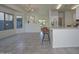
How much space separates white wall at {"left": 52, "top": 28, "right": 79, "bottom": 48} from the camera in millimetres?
6680

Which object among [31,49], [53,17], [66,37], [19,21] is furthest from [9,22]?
[66,37]

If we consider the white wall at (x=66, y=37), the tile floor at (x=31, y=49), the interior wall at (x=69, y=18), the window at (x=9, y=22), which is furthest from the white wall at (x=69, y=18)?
the white wall at (x=66, y=37)

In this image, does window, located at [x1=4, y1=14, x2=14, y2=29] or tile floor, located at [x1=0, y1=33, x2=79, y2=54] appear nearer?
tile floor, located at [x1=0, y1=33, x2=79, y2=54]

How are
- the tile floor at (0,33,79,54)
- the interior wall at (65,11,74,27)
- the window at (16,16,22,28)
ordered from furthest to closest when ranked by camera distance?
the window at (16,16,22,28), the interior wall at (65,11,74,27), the tile floor at (0,33,79,54)

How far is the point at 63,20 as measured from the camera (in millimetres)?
14461

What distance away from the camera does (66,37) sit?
6738 mm

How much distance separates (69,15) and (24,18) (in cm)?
557

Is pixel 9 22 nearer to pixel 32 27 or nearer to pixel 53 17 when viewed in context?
pixel 53 17

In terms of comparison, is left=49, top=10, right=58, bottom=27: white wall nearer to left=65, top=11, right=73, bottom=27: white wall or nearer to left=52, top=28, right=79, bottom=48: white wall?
left=65, top=11, right=73, bottom=27: white wall


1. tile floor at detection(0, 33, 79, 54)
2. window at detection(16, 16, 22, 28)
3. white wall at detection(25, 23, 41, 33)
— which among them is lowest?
tile floor at detection(0, 33, 79, 54)

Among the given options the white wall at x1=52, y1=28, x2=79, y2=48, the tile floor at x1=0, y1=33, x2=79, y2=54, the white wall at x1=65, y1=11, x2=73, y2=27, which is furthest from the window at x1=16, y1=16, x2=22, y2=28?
the white wall at x1=52, y1=28, x2=79, y2=48

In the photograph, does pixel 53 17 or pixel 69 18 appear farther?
Result: pixel 69 18

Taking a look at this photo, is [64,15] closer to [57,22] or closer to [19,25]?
[57,22]
